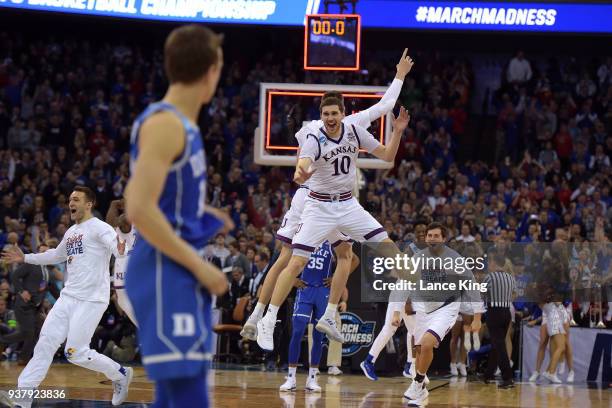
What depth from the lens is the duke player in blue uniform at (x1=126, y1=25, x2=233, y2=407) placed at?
4301mm

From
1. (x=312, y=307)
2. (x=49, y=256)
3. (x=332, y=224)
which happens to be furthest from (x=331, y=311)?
(x=49, y=256)

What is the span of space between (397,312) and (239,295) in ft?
16.7

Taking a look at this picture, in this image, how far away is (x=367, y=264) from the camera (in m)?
17.0

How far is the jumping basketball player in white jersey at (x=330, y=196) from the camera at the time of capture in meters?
10.7

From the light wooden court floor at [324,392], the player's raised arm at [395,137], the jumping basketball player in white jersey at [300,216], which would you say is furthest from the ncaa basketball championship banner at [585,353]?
the player's raised arm at [395,137]

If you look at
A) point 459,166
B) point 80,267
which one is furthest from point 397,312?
point 459,166

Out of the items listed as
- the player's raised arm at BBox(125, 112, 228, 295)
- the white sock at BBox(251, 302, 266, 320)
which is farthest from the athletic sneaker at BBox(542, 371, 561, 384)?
the player's raised arm at BBox(125, 112, 228, 295)

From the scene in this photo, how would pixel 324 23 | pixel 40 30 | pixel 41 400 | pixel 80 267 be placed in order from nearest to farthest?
1. pixel 80 267
2. pixel 41 400
3. pixel 324 23
4. pixel 40 30

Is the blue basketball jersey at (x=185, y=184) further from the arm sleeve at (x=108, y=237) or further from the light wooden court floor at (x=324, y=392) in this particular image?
the light wooden court floor at (x=324, y=392)

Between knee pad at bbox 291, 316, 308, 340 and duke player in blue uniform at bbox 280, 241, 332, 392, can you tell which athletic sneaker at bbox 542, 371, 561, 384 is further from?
knee pad at bbox 291, 316, 308, 340

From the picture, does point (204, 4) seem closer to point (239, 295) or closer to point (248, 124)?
point (248, 124)

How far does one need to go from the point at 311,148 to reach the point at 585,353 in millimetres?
8885

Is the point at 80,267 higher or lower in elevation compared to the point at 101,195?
lower

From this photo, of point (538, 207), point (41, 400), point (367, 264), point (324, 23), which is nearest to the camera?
point (41, 400)
